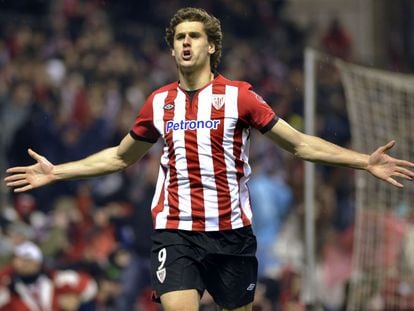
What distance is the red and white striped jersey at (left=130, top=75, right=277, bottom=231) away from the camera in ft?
27.3

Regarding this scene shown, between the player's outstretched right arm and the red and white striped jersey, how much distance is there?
31 centimetres

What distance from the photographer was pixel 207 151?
8.34 m

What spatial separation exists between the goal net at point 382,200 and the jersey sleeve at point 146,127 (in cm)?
593

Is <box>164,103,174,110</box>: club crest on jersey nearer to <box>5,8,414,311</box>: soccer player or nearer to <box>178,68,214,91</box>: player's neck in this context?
<box>5,8,414,311</box>: soccer player

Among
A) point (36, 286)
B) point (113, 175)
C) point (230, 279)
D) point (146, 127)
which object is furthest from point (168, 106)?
point (113, 175)

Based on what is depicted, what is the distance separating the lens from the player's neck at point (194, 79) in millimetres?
8414

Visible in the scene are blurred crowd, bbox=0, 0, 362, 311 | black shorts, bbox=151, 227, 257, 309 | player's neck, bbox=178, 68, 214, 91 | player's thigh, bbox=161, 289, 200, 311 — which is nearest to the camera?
player's thigh, bbox=161, 289, 200, 311

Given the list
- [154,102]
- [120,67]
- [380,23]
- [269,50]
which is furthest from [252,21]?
[154,102]


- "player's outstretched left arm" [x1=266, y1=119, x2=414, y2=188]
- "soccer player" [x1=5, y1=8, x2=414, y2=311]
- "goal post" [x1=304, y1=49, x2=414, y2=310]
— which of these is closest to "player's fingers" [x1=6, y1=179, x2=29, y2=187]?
"soccer player" [x1=5, y1=8, x2=414, y2=311]

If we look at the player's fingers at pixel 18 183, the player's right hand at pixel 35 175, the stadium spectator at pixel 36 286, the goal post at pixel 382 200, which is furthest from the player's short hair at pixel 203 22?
the goal post at pixel 382 200

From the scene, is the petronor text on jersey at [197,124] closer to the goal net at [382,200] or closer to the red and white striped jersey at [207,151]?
the red and white striped jersey at [207,151]

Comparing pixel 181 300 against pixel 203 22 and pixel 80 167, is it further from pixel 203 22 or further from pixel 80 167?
pixel 203 22

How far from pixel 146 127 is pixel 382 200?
673cm

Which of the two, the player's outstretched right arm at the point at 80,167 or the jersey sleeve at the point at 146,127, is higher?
the jersey sleeve at the point at 146,127
